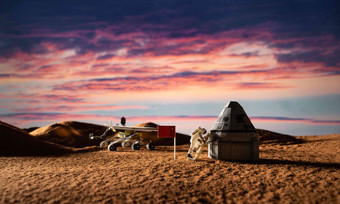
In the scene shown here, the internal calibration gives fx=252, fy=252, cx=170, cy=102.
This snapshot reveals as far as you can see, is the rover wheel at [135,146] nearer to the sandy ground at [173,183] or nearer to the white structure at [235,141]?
the sandy ground at [173,183]

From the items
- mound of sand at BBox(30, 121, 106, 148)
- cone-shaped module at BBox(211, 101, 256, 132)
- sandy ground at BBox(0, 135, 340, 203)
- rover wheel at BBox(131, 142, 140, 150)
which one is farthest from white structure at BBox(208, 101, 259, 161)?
mound of sand at BBox(30, 121, 106, 148)

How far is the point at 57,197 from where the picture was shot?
6543 mm

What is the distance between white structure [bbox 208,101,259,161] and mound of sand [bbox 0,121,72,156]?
1011cm

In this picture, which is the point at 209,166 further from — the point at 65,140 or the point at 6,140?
the point at 65,140

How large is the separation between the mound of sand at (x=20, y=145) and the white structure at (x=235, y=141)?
10.1m

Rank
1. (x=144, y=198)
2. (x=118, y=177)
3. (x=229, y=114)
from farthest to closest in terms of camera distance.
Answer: (x=229, y=114), (x=118, y=177), (x=144, y=198)

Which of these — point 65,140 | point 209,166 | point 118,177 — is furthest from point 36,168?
point 65,140

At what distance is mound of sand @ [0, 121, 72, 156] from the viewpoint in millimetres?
14953

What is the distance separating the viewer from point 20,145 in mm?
15734

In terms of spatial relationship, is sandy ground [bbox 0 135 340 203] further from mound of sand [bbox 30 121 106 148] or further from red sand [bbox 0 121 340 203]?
mound of sand [bbox 30 121 106 148]

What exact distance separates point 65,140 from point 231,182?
60.4 feet

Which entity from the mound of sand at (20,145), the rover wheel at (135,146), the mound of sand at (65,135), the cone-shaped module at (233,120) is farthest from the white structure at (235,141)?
the mound of sand at (65,135)

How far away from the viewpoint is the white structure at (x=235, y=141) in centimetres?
1127

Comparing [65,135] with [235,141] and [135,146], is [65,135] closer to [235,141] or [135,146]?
[135,146]
